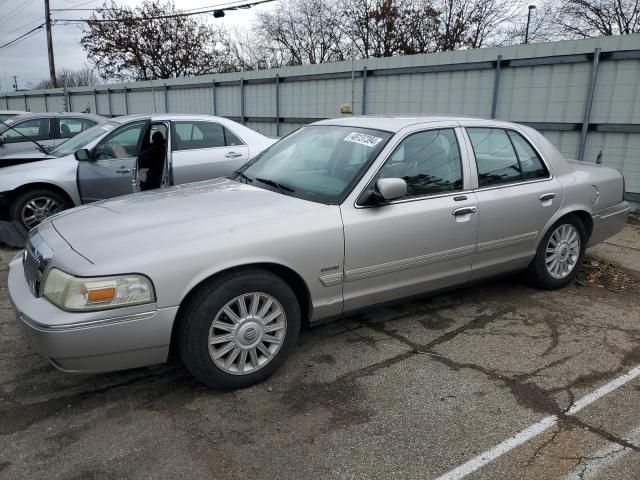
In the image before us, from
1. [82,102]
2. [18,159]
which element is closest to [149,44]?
[82,102]

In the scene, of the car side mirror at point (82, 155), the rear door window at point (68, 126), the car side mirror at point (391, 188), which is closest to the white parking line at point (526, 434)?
the car side mirror at point (391, 188)

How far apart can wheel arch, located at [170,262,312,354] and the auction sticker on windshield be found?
1168mm

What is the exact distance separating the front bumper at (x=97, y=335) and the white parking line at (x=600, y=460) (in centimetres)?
217

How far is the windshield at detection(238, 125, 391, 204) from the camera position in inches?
139

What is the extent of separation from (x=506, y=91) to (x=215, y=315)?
25.4ft

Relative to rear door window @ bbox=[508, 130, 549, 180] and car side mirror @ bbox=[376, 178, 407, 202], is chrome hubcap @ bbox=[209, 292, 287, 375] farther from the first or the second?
rear door window @ bbox=[508, 130, 549, 180]

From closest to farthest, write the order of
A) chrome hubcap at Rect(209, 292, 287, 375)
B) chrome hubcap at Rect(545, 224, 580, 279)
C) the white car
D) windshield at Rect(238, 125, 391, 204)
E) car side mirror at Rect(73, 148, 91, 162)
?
1. chrome hubcap at Rect(209, 292, 287, 375)
2. windshield at Rect(238, 125, 391, 204)
3. chrome hubcap at Rect(545, 224, 580, 279)
4. car side mirror at Rect(73, 148, 91, 162)
5. the white car

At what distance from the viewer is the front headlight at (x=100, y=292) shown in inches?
102

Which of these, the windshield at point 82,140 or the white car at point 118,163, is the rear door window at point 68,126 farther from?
the white car at point 118,163

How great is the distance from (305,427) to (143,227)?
148cm

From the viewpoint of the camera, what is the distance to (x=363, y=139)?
379 cm

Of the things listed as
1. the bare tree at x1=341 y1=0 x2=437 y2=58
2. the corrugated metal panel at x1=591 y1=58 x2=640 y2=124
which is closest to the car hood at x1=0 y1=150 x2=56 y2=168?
the corrugated metal panel at x1=591 y1=58 x2=640 y2=124

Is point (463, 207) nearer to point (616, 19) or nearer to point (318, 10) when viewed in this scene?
point (616, 19)

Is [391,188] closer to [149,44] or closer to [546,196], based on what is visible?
[546,196]
